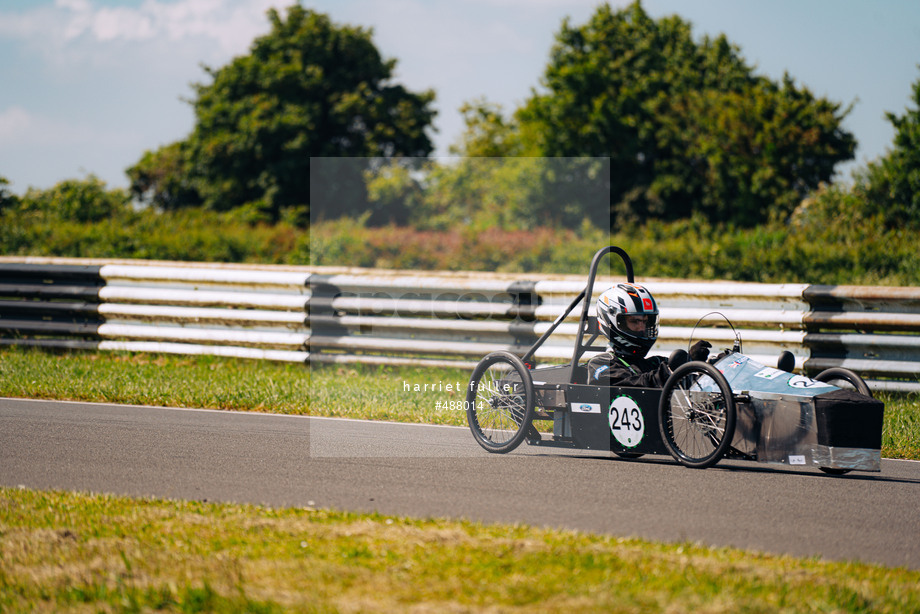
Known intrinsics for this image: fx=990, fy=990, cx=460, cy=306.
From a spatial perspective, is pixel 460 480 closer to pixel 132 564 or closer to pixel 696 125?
pixel 132 564

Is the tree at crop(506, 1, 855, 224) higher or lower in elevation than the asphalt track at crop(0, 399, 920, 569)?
higher

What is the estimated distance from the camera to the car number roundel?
7031 millimetres

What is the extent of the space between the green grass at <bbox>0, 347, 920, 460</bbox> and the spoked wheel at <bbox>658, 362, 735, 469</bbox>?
2142 millimetres

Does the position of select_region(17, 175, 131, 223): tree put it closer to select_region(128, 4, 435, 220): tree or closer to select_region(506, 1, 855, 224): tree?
select_region(128, 4, 435, 220): tree

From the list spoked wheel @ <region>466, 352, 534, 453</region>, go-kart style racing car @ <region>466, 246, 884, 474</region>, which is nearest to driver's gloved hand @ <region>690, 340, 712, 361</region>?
go-kart style racing car @ <region>466, 246, 884, 474</region>

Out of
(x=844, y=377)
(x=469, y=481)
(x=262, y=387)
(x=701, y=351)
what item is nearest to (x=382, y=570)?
(x=469, y=481)

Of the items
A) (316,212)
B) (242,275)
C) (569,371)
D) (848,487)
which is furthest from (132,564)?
(316,212)

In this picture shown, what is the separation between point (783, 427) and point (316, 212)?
132 feet

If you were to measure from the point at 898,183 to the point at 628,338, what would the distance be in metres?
27.9

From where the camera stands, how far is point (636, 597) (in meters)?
3.78

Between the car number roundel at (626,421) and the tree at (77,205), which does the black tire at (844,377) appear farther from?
the tree at (77,205)

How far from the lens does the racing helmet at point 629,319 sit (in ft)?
23.7

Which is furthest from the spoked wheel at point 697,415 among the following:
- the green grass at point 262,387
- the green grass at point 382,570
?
the green grass at point 262,387

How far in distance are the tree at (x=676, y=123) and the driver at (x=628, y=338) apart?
3900 cm
